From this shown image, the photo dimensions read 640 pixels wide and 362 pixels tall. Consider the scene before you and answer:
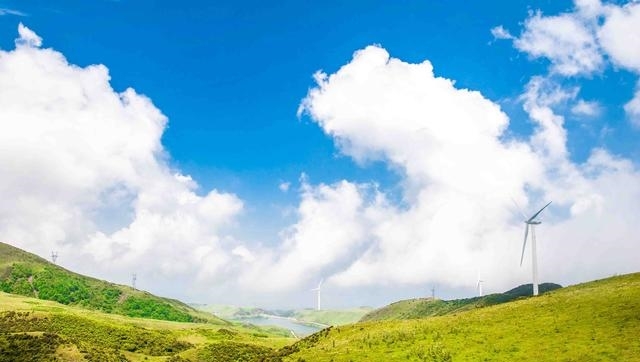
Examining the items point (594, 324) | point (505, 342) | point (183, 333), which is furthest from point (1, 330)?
point (594, 324)

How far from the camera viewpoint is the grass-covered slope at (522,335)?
146ft

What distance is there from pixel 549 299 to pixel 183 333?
68.2 metres

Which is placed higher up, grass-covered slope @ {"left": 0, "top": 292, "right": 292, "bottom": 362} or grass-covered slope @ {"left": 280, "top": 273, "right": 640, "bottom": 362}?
grass-covered slope @ {"left": 280, "top": 273, "right": 640, "bottom": 362}

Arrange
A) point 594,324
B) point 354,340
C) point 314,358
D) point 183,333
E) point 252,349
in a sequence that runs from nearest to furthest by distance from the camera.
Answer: point 594,324
point 314,358
point 354,340
point 252,349
point 183,333

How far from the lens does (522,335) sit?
164 feet

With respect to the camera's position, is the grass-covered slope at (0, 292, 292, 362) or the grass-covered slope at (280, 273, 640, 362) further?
the grass-covered slope at (0, 292, 292, 362)

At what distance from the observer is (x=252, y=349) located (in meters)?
79.1

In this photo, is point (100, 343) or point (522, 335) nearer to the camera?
point (522, 335)

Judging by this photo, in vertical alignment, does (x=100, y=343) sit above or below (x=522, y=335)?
below

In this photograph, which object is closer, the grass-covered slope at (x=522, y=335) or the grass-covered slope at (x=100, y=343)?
the grass-covered slope at (x=522, y=335)

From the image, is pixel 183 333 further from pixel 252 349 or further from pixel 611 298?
pixel 611 298

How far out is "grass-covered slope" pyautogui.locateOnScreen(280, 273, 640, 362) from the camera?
44406 mm

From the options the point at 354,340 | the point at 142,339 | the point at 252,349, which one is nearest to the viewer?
the point at 354,340

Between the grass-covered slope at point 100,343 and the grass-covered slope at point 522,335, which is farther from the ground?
the grass-covered slope at point 522,335
